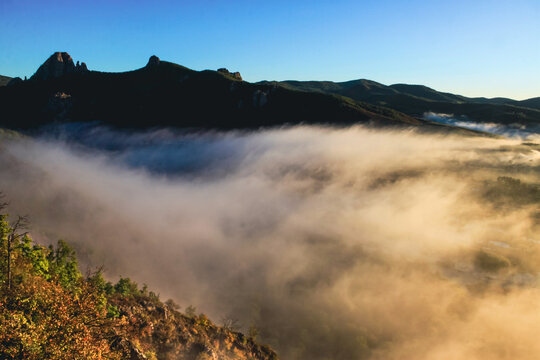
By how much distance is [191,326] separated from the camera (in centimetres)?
5138

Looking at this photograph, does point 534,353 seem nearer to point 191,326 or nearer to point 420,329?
point 420,329

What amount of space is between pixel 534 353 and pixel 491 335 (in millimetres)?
A: 19844

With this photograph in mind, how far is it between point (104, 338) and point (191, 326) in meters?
24.2

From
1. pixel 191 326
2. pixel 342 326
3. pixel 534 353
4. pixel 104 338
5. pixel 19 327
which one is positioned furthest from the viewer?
pixel 342 326

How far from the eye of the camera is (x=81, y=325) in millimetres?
24891

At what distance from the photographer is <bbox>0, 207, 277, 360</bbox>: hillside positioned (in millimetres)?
22250

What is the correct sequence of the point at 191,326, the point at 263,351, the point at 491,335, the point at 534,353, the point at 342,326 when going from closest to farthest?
the point at 191,326 < the point at 263,351 < the point at 534,353 < the point at 491,335 < the point at 342,326

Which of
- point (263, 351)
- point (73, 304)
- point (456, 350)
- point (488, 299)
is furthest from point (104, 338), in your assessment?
point (488, 299)

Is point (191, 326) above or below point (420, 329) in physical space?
above

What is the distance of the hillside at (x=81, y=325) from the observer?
22250mm

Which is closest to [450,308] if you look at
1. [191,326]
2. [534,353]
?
[534,353]

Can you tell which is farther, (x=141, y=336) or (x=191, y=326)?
(x=191, y=326)

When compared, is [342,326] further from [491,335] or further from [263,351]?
[263,351]

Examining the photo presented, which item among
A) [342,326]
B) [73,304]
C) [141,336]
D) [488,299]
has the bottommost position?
[342,326]
